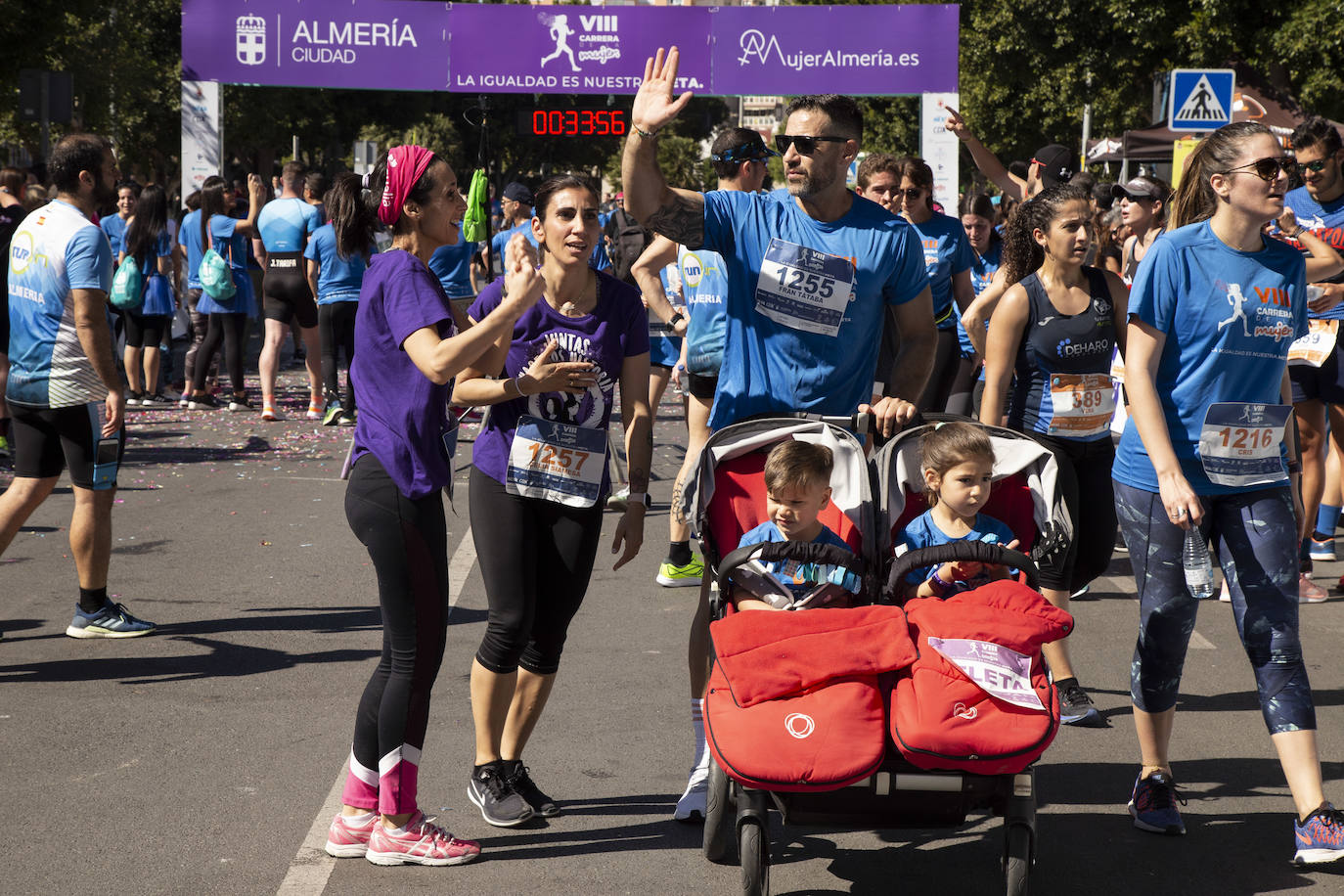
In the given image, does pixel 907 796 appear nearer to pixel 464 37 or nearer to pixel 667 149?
pixel 464 37

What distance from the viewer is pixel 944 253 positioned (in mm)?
7941

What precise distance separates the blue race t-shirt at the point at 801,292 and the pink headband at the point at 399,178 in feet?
2.85

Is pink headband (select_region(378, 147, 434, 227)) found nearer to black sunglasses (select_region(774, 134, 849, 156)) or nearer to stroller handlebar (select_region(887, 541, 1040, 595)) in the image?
black sunglasses (select_region(774, 134, 849, 156))

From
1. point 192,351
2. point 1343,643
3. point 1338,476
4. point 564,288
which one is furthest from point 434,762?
point 192,351

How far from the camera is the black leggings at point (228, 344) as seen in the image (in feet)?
45.4

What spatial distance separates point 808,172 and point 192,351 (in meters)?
11.4

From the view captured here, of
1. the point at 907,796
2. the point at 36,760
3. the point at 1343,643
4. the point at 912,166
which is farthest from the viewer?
the point at 912,166

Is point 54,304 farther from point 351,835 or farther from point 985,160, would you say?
point 985,160

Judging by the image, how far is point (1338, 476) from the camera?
829 cm

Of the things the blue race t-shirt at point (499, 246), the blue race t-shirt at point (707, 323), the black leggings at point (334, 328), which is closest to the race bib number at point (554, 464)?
the blue race t-shirt at point (707, 323)

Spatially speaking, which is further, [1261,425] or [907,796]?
[1261,425]

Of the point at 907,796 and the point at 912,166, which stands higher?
the point at 912,166

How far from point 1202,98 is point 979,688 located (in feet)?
34.8

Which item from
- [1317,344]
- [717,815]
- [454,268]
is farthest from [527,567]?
[454,268]
